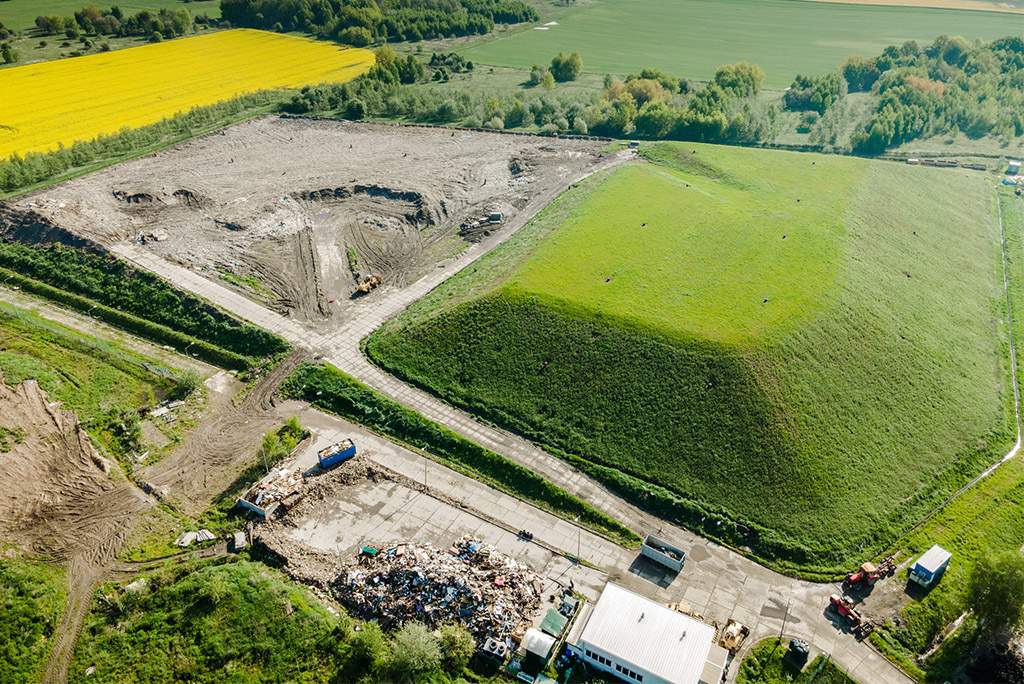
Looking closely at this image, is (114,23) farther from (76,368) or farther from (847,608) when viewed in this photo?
(847,608)

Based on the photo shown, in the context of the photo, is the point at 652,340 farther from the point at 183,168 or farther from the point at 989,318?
the point at 183,168

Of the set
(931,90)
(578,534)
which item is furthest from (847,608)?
(931,90)

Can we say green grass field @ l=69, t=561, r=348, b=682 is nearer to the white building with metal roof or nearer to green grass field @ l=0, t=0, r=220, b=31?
the white building with metal roof

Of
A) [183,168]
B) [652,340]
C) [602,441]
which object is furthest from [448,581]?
[183,168]

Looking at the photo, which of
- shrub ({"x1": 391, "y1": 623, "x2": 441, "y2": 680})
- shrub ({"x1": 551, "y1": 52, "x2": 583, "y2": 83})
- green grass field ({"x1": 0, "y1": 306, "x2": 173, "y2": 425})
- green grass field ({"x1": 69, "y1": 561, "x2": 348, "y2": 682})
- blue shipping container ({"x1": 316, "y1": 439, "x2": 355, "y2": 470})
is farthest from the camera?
shrub ({"x1": 551, "y1": 52, "x2": 583, "y2": 83})

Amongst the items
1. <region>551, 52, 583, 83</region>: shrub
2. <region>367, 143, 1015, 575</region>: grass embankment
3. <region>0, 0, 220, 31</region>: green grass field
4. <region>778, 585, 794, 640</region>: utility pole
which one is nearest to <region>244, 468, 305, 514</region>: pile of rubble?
<region>367, 143, 1015, 575</region>: grass embankment
